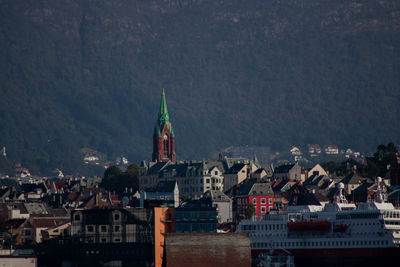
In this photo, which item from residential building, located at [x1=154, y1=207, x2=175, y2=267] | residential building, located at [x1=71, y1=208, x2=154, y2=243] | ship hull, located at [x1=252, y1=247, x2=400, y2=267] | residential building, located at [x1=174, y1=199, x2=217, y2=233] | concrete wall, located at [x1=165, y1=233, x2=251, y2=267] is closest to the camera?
concrete wall, located at [x1=165, y1=233, x2=251, y2=267]

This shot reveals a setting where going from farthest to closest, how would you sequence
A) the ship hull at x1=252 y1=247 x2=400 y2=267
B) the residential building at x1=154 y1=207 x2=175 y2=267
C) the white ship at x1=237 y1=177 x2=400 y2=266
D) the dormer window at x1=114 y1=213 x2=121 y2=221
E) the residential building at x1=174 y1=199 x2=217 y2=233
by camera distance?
the white ship at x1=237 y1=177 x2=400 y2=266, the residential building at x1=174 y1=199 x2=217 y2=233, the ship hull at x1=252 y1=247 x2=400 y2=267, the dormer window at x1=114 y1=213 x2=121 y2=221, the residential building at x1=154 y1=207 x2=175 y2=267

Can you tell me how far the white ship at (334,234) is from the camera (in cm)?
13338

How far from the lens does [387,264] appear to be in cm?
12250

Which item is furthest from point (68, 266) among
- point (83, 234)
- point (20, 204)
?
point (20, 204)

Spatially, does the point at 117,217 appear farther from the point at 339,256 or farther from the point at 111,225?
the point at 339,256

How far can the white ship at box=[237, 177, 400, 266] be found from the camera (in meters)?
133

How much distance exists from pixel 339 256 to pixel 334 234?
2.94 metres

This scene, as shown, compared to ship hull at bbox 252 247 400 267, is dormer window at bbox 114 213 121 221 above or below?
above

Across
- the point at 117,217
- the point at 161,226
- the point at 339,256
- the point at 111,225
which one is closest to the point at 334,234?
the point at 339,256

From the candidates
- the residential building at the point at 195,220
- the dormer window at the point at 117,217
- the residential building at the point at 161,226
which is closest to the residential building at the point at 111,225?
the dormer window at the point at 117,217

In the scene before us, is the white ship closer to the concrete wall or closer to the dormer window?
the dormer window

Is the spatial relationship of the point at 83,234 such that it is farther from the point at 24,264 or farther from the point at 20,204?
the point at 20,204

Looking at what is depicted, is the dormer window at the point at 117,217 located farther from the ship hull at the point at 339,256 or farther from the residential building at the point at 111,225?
the ship hull at the point at 339,256

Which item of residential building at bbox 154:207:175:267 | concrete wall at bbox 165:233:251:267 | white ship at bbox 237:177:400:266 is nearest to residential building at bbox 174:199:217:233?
white ship at bbox 237:177:400:266
